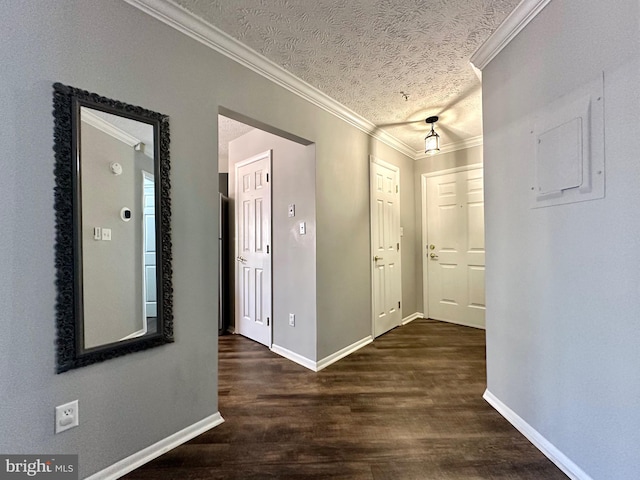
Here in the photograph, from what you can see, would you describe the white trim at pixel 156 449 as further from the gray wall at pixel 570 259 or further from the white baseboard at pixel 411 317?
the white baseboard at pixel 411 317

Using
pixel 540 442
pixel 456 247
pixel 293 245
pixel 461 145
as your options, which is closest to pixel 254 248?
pixel 293 245

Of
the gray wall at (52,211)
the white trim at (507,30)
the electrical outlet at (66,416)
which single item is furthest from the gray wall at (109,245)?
the white trim at (507,30)

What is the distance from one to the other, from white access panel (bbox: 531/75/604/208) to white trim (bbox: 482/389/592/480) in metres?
1.22

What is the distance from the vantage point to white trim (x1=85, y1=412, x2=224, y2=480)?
1298 millimetres

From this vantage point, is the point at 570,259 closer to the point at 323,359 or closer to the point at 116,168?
the point at 323,359

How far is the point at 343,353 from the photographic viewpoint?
108 inches

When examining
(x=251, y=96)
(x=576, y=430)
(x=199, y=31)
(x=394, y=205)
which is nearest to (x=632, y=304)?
(x=576, y=430)

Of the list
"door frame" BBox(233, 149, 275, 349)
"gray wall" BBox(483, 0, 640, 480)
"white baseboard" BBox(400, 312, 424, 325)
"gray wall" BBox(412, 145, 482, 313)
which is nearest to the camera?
"gray wall" BBox(483, 0, 640, 480)

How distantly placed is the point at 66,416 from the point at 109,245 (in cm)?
73

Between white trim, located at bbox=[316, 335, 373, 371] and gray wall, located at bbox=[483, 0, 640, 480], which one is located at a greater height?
gray wall, located at bbox=[483, 0, 640, 480]

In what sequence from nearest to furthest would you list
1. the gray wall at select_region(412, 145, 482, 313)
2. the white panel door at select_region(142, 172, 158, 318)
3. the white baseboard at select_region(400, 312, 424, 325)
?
the white panel door at select_region(142, 172, 158, 318) → the white baseboard at select_region(400, 312, 424, 325) → the gray wall at select_region(412, 145, 482, 313)

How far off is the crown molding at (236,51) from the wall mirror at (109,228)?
54cm

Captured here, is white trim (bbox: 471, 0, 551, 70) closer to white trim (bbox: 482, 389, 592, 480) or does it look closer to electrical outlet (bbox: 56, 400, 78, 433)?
white trim (bbox: 482, 389, 592, 480)

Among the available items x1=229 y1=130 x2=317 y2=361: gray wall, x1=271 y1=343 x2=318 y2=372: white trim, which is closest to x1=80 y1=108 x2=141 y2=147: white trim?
x1=229 y1=130 x2=317 y2=361: gray wall
